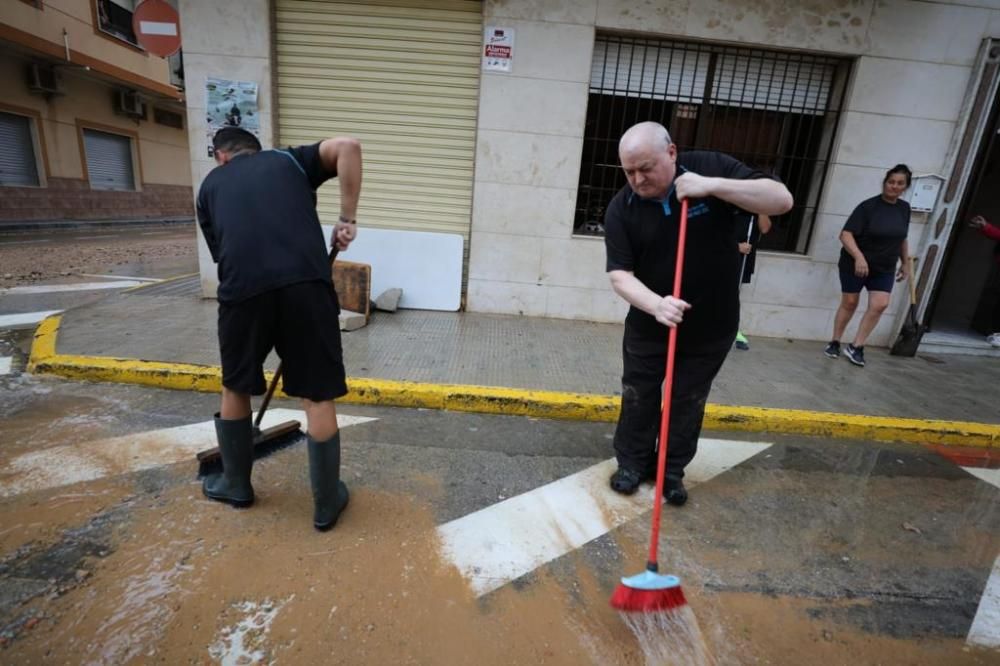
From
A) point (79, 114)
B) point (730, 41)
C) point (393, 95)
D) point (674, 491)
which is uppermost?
point (730, 41)

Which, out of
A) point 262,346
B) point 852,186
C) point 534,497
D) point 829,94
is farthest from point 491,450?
point 829,94

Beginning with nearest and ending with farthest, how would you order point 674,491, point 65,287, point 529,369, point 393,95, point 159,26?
point 674,491
point 529,369
point 159,26
point 393,95
point 65,287

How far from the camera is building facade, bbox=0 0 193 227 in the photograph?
42.4 feet

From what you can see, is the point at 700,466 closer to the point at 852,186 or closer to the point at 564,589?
the point at 564,589

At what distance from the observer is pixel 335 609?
6.72 feet

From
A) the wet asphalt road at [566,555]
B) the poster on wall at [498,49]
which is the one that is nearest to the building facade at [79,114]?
the poster on wall at [498,49]

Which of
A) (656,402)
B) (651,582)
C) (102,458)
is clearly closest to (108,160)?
(102,458)

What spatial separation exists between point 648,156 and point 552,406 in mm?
2117

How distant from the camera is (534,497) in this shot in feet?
9.47

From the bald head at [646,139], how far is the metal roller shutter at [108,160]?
18549 millimetres

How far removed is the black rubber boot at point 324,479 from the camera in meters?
2.44

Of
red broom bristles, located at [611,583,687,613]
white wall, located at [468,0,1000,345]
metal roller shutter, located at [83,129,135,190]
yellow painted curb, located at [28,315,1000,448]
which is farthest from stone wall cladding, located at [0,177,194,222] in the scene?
red broom bristles, located at [611,583,687,613]

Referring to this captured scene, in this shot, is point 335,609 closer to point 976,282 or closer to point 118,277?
point 118,277

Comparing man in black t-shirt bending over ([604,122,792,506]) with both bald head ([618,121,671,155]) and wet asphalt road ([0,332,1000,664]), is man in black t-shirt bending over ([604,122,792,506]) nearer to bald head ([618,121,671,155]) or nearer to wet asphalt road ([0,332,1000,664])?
bald head ([618,121,671,155])
